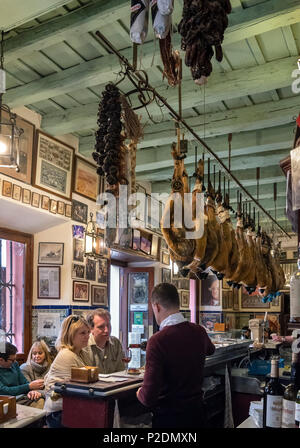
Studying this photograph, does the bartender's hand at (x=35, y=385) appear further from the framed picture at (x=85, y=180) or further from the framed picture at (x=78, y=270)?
the framed picture at (x=85, y=180)

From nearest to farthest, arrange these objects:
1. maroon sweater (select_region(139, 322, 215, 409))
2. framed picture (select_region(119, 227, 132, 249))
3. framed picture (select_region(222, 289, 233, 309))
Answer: framed picture (select_region(119, 227, 132, 249)) < maroon sweater (select_region(139, 322, 215, 409)) < framed picture (select_region(222, 289, 233, 309))

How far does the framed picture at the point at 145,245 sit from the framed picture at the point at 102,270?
1.21 m

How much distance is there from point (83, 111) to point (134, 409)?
317 cm

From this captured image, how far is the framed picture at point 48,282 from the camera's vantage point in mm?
5582

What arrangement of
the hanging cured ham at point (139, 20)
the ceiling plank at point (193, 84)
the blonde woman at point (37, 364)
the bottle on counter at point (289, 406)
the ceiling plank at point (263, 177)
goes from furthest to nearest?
the ceiling plank at point (263, 177)
the blonde woman at point (37, 364)
the ceiling plank at point (193, 84)
the hanging cured ham at point (139, 20)
the bottle on counter at point (289, 406)

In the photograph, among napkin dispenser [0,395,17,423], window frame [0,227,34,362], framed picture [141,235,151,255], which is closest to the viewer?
napkin dispenser [0,395,17,423]

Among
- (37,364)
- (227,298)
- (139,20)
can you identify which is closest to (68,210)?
(37,364)

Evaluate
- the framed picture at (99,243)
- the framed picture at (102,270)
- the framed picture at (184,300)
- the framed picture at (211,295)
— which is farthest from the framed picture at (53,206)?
the framed picture at (211,295)

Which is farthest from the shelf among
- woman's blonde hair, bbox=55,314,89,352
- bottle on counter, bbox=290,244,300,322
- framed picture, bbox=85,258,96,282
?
bottle on counter, bbox=290,244,300,322

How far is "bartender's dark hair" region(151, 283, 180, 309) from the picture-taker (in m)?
3.17

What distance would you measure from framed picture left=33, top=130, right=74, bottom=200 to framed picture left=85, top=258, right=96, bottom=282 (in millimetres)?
944

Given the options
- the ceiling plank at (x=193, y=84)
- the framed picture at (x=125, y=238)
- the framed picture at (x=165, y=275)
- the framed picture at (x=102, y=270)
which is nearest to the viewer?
the framed picture at (x=125, y=238)

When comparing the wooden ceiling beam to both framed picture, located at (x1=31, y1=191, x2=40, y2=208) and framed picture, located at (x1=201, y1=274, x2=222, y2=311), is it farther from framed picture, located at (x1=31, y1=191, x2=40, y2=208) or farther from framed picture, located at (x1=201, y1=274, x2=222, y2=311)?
framed picture, located at (x1=201, y1=274, x2=222, y2=311)

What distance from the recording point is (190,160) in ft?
21.1
